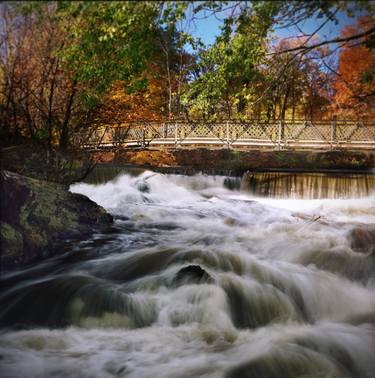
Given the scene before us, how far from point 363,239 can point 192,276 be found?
14.3ft

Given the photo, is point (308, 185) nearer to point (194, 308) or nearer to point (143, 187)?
point (143, 187)

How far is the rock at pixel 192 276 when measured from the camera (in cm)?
624

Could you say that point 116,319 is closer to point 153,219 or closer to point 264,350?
point 264,350

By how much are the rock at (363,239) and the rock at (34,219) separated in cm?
538

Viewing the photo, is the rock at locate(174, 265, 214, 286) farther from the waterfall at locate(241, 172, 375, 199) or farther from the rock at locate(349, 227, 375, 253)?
the waterfall at locate(241, 172, 375, 199)

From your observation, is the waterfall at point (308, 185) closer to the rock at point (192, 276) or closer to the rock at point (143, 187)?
the rock at point (143, 187)

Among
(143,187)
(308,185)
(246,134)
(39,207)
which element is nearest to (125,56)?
(39,207)

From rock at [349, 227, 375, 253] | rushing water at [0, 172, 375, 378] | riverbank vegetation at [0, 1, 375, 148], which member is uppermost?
riverbank vegetation at [0, 1, 375, 148]

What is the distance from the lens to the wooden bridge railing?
2059 centimetres

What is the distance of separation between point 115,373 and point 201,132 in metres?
18.7

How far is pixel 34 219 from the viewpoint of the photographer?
6855mm

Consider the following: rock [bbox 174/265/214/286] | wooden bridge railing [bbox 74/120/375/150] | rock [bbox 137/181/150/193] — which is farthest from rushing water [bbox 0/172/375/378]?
wooden bridge railing [bbox 74/120/375/150]

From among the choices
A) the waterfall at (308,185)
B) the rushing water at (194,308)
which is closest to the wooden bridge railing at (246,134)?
the waterfall at (308,185)

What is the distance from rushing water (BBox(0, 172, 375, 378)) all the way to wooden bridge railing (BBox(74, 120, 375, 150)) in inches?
476
